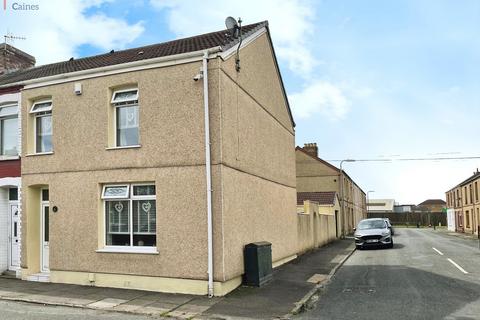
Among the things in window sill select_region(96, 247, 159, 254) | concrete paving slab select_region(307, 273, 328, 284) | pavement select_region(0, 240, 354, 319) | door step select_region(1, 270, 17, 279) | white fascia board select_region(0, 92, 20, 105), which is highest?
white fascia board select_region(0, 92, 20, 105)

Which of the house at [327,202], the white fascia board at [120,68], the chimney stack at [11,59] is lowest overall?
the house at [327,202]

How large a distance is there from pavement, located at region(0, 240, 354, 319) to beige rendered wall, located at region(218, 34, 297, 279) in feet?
3.40

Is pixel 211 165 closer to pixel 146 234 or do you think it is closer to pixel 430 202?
pixel 146 234

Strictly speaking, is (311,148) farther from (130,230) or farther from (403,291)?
(130,230)

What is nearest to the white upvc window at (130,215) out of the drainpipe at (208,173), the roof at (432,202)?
the drainpipe at (208,173)

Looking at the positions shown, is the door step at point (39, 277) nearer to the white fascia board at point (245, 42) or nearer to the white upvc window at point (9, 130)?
the white upvc window at point (9, 130)

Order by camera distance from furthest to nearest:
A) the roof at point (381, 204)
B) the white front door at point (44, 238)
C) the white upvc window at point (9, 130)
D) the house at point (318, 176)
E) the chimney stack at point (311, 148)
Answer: the roof at point (381, 204) → the chimney stack at point (311, 148) → the house at point (318, 176) → the white upvc window at point (9, 130) → the white front door at point (44, 238)

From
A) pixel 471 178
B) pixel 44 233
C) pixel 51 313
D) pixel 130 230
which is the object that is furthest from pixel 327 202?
pixel 51 313

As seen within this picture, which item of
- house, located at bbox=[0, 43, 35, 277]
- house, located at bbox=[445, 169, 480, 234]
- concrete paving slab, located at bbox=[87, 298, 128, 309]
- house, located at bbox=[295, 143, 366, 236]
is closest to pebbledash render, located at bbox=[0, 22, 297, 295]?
house, located at bbox=[0, 43, 35, 277]

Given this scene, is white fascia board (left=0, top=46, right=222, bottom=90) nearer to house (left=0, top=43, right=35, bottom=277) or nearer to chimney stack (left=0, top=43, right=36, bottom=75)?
house (left=0, top=43, right=35, bottom=277)

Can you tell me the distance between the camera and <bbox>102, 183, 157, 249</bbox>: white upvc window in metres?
12.1

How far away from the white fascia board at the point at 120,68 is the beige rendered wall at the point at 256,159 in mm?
797

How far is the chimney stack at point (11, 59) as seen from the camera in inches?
782

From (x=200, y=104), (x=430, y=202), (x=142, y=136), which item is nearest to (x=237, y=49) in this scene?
(x=200, y=104)
